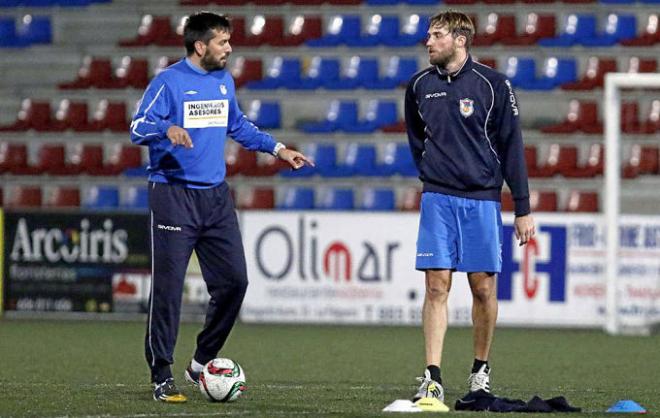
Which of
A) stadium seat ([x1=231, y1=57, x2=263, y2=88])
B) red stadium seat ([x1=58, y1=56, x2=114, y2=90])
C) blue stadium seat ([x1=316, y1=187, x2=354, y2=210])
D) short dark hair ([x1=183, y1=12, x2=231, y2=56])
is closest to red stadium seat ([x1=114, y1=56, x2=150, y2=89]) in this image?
red stadium seat ([x1=58, y1=56, x2=114, y2=90])

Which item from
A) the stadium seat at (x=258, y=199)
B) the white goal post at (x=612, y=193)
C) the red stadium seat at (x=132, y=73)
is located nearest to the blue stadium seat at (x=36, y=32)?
the red stadium seat at (x=132, y=73)

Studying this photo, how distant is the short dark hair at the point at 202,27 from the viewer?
807 cm

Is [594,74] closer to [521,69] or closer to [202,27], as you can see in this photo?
[521,69]

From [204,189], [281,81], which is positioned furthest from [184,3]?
[204,189]

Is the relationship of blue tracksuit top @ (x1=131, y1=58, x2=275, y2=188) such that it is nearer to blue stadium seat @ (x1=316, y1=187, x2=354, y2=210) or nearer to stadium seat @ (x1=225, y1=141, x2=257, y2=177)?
blue stadium seat @ (x1=316, y1=187, x2=354, y2=210)

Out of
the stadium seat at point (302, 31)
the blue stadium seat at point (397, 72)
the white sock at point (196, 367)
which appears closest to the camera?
the white sock at point (196, 367)

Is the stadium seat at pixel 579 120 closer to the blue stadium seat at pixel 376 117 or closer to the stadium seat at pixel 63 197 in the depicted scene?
the blue stadium seat at pixel 376 117

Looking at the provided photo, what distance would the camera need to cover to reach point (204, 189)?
26.7 ft

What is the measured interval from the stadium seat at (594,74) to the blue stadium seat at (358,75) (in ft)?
8.42

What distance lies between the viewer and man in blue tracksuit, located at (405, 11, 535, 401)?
769 centimetres

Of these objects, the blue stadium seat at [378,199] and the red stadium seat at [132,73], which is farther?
the red stadium seat at [132,73]

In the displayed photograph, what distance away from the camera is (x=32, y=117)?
2069 cm

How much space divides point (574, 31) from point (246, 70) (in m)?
4.46

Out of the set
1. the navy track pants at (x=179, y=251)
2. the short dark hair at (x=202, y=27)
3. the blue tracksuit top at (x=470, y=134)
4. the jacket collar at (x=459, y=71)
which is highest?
the short dark hair at (x=202, y=27)
